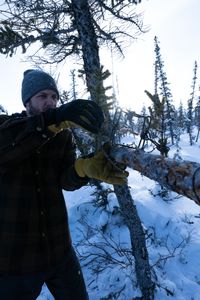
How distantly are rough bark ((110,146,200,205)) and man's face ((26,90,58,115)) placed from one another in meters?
0.67

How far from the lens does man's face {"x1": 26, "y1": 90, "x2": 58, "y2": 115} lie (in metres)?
2.65

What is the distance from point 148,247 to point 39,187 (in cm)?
539

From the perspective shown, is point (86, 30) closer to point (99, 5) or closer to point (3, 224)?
point (99, 5)

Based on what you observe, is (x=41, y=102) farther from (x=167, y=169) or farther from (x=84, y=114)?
(x=167, y=169)

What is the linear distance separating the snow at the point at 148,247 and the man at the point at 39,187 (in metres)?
1.20

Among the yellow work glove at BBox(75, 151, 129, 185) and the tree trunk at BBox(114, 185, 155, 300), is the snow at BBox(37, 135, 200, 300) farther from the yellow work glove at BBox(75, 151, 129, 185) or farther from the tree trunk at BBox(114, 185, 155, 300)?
the yellow work glove at BBox(75, 151, 129, 185)

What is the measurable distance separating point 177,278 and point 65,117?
5.11 m

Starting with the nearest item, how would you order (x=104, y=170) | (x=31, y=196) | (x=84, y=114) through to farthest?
1. (x=84, y=114)
2. (x=104, y=170)
3. (x=31, y=196)

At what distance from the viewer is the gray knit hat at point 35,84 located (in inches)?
104

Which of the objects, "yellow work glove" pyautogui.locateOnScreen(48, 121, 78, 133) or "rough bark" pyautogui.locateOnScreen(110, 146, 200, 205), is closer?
"rough bark" pyautogui.locateOnScreen(110, 146, 200, 205)

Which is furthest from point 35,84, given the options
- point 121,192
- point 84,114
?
point 121,192

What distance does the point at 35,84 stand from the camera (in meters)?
2.65

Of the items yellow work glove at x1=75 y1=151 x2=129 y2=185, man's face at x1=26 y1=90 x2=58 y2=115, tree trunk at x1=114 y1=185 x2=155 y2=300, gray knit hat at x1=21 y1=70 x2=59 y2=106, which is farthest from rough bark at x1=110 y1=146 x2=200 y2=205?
tree trunk at x1=114 y1=185 x2=155 y2=300

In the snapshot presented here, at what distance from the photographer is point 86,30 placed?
535 cm
